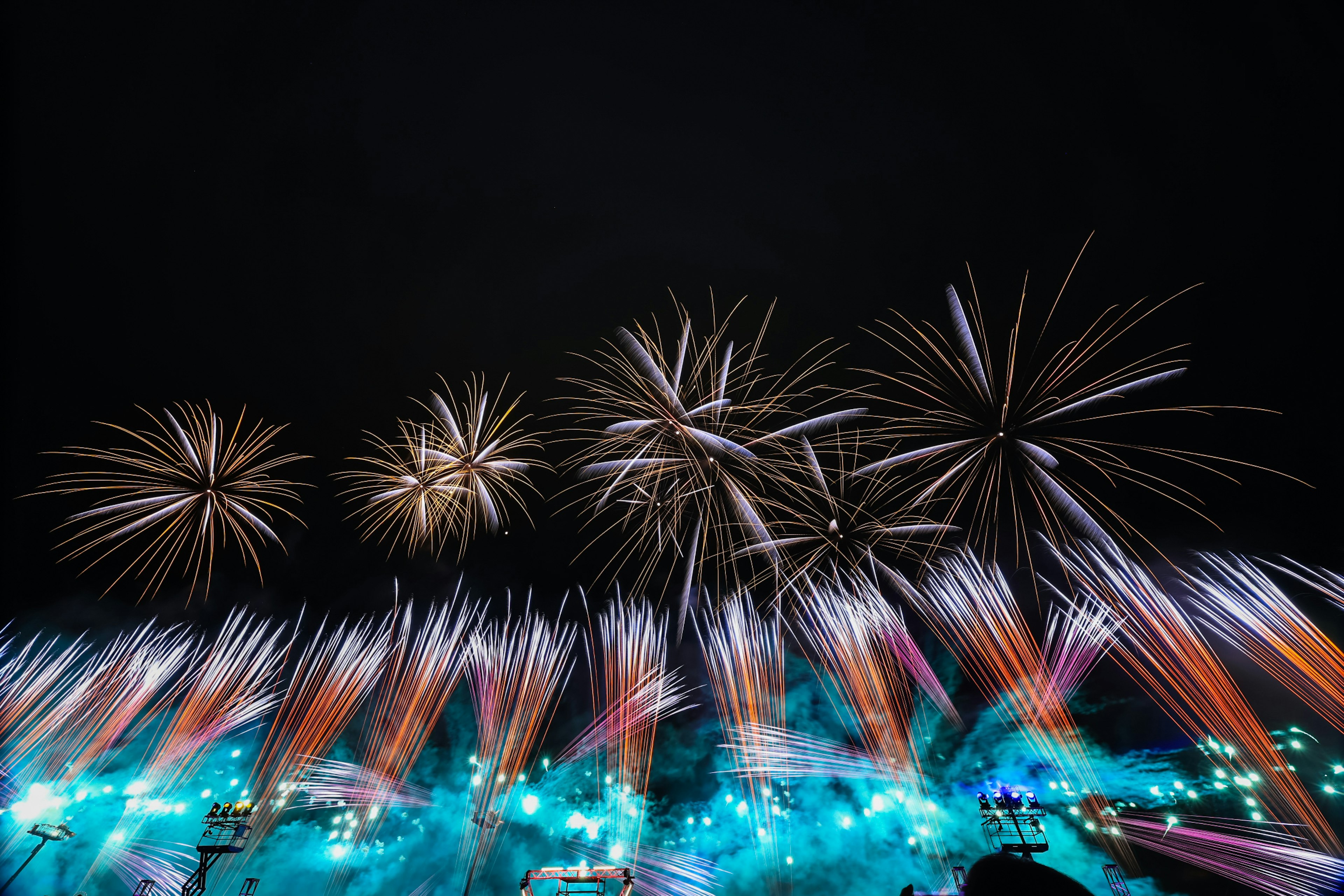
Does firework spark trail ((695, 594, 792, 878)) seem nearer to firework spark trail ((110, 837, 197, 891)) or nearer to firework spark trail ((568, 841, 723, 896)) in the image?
firework spark trail ((568, 841, 723, 896))

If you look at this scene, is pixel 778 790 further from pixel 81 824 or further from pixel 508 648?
pixel 81 824

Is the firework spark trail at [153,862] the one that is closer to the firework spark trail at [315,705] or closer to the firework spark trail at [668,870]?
the firework spark trail at [315,705]

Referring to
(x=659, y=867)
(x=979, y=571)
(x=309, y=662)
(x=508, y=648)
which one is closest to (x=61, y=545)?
(x=309, y=662)

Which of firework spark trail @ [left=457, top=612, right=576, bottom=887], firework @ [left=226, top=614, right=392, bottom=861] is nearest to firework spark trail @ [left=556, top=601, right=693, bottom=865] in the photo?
firework spark trail @ [left=457, top=612, right=576, bottom=887]

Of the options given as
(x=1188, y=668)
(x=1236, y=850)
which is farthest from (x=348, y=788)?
(x=1236, y=850)

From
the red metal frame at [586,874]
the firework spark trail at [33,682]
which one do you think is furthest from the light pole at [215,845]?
the firework spark trail at [33,682]
